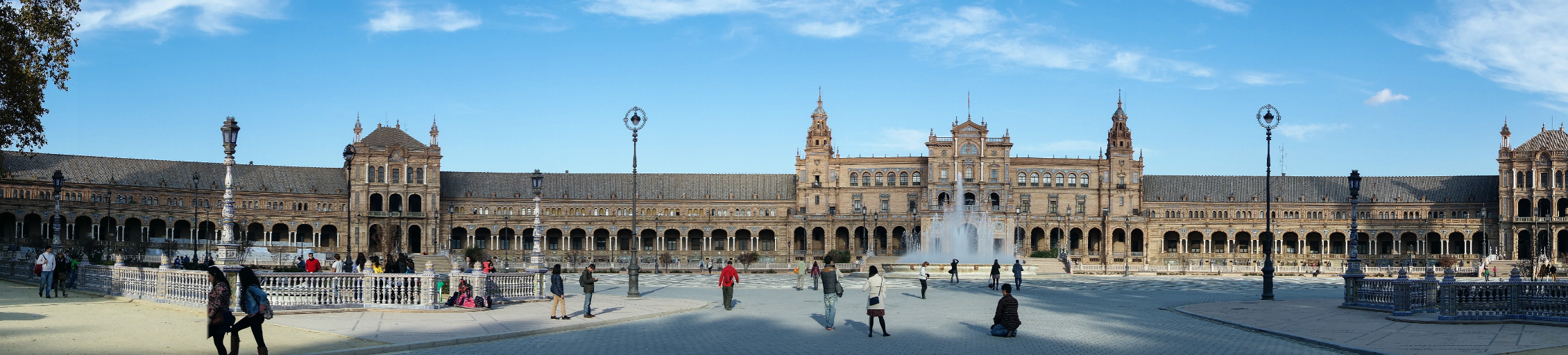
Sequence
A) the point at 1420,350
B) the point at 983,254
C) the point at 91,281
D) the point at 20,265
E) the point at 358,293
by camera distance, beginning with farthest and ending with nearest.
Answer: the point at 983,254 < the point at 20,265 < the point at 91,281 < the point at 358,293 < the point at 1420,350

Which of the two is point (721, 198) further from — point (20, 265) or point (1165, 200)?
point (20, 265)

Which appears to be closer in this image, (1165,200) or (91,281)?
(91,281)

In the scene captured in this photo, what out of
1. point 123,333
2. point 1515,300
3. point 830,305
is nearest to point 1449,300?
point 1515,300

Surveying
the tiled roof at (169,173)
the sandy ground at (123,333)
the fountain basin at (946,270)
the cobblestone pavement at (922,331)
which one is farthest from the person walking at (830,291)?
the tiled roof at (169,173)

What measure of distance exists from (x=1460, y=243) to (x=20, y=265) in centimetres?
11092

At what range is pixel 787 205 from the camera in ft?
365

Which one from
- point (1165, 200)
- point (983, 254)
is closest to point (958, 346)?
point (983, 254)

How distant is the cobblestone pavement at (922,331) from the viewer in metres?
19.6

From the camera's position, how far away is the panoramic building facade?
324ft

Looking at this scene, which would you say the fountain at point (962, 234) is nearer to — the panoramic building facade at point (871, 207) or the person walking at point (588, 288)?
the panoramic building facade at point (871, 207)

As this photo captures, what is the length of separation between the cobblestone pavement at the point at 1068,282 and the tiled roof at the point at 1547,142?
163 ft

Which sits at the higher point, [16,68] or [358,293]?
[16,68]

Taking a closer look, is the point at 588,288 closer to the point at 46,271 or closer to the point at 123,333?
the point at 123,333

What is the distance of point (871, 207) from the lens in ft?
354
